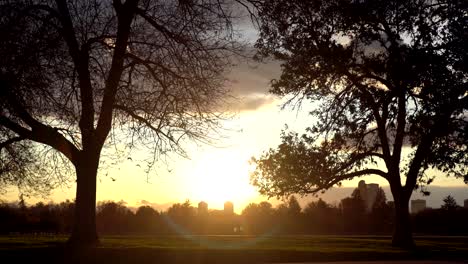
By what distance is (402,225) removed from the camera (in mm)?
31141

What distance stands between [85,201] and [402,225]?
1717 centimetres

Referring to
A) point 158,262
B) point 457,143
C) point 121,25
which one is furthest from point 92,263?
point 457,143

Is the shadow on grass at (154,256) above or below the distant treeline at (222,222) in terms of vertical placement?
below

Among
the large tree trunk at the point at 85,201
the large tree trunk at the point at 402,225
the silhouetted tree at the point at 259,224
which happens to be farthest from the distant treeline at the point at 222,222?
the large tree trunk at the point at 85,201

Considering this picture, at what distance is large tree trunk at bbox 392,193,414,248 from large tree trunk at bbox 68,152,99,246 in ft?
52.5

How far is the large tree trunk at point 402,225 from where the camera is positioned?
99.7 feet

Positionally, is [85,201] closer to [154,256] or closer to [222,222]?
[154,256]

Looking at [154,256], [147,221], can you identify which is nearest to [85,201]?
[154,256]

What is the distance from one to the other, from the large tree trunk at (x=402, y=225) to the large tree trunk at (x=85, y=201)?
16.0 metres

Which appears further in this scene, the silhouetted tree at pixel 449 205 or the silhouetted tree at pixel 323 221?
the silhouetted tree at pixel 323 221

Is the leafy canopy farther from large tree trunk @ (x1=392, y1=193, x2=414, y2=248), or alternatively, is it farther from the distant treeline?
the distant treeline

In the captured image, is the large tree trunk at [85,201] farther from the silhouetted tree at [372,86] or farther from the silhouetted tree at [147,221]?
the silhouetted tree at [147,221]

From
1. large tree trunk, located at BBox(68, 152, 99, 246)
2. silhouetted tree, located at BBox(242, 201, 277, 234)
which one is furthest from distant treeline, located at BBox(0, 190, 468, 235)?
large tree trunk, located at BBox(68, 152, 99, 246)

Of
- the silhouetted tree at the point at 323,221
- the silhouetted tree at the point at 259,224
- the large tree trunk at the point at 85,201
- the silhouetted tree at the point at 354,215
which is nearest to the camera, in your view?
the large tree trunk at the point at 85,201
